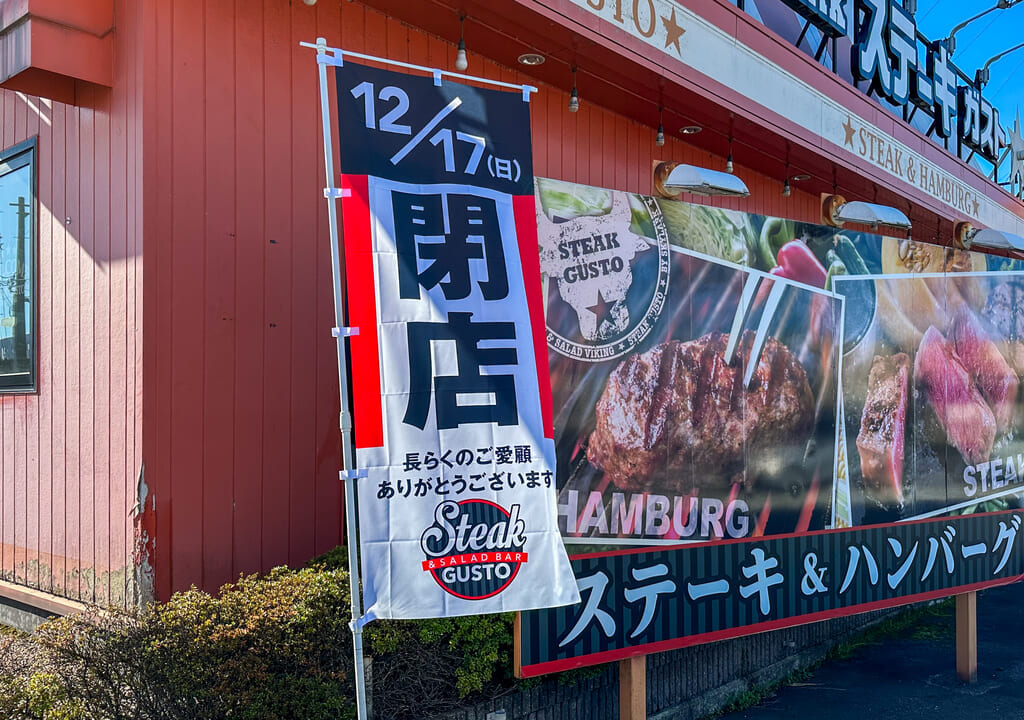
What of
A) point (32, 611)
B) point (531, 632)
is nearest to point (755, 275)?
point (531, 632)

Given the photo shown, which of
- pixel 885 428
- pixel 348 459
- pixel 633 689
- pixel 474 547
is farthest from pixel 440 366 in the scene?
pixel 885 428

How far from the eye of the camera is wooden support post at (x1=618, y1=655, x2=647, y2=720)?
500 cm

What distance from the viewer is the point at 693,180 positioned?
6301 mm

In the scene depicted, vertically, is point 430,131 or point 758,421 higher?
point 430,131

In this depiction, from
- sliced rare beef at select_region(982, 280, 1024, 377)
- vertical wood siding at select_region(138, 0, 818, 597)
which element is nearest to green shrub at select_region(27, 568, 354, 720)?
vertical wood siding at select_region(138, 0, 818, 597)

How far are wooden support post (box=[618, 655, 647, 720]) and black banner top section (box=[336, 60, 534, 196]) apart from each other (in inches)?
107

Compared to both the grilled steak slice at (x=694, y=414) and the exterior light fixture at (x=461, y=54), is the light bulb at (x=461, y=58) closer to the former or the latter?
the exterior light fixture at (x=461, y=54)

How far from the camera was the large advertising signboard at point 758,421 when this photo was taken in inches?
193

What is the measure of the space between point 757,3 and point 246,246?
725cm

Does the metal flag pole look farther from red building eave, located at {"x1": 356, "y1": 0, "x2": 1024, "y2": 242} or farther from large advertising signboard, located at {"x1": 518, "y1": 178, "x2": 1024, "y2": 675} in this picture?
red building eave, located at {"x1": 356, "y1": 0, "x2": 1024, "y2": 242}

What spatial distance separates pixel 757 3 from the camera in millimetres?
10031

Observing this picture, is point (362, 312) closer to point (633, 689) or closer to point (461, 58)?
point (633, 689)

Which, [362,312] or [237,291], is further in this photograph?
[237,291]

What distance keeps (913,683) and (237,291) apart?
19.4ft
